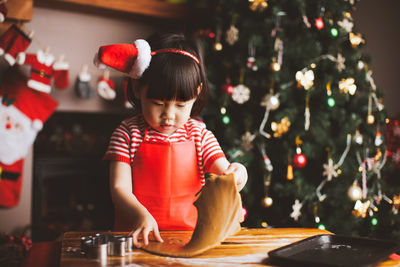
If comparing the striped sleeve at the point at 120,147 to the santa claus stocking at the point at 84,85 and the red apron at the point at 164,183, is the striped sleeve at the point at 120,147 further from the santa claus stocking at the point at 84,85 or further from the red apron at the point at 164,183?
the santa claus stocking at the point at 84,85

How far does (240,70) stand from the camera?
1989 mm

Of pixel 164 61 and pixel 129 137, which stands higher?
pixel 164 61

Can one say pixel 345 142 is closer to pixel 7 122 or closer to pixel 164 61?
pixel 164 61

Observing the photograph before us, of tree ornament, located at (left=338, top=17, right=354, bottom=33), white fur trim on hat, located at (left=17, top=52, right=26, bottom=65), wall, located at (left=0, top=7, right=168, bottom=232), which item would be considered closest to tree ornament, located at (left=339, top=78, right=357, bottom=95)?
tree ornament, located at (left=338, top=17, right=354, bottom=33)

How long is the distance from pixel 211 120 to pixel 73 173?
41.7 inches

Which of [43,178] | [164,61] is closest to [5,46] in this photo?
[43,178]

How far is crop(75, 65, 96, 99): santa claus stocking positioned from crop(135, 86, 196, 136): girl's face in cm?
138

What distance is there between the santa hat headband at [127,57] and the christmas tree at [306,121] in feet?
3.13

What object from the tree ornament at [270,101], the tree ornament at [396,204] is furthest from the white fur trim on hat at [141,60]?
the tree ornament at [396,204]

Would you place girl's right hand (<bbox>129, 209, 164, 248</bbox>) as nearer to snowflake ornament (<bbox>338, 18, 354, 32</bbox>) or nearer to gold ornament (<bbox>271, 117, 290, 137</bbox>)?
gold ornament (<bbox>271, 117, 290, 137</bbox>)

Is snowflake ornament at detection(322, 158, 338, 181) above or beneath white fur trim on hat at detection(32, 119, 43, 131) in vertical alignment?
beneath

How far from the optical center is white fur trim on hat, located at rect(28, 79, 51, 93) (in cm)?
207

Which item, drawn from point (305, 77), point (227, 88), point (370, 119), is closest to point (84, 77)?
point (227, 88)

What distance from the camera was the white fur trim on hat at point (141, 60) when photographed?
100cm
